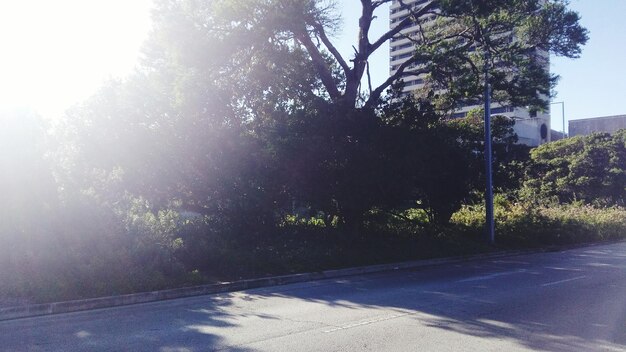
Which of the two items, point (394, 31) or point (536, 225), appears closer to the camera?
point (394, 31)

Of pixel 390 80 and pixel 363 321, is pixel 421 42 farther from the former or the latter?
pixel 363 321

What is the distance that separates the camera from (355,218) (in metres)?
22.4

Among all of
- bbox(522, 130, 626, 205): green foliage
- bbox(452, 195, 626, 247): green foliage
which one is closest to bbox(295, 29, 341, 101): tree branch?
bbox(452, 195, 626, 247): green foliage

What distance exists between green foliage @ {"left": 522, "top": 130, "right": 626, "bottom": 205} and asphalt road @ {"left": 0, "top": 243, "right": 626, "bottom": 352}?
127 feet

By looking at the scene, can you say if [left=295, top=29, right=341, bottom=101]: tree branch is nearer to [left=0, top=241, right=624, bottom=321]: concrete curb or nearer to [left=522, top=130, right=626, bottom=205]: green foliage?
[left=0, top=241, right=624, bottom=321]: concrete curb

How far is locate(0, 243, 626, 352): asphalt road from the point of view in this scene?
844cm

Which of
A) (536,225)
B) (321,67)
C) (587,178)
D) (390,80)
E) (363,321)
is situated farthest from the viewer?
(587,178)

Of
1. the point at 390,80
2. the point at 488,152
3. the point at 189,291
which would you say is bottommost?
the point at 189,291

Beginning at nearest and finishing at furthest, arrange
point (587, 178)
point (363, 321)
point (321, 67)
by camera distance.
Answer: point (363, 321), point (321, 67), point (587, 178)

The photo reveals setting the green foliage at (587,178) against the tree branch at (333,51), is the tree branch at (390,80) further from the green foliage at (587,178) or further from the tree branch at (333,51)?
the green foliage at (587,178)

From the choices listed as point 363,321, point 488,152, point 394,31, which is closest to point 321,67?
point 394,31

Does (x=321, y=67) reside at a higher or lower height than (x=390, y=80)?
higher

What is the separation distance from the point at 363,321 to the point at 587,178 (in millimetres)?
45998

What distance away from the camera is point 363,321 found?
10070 mm
